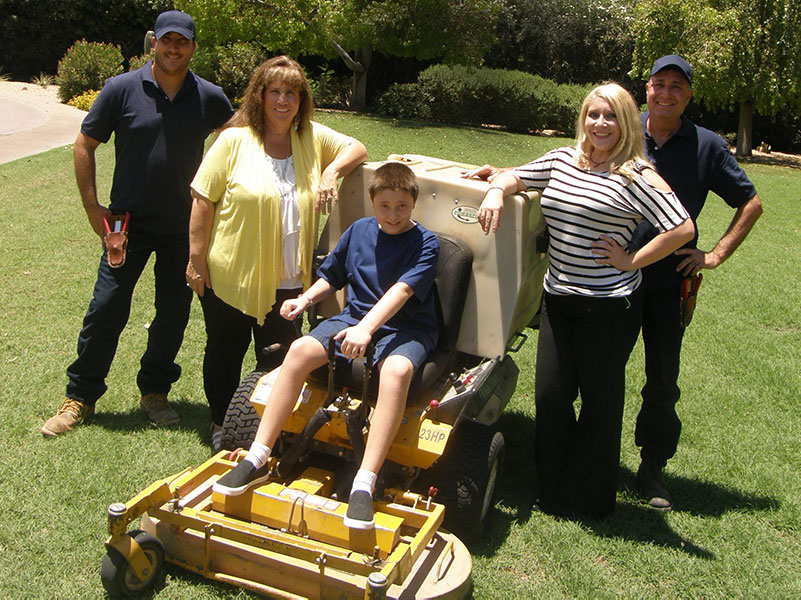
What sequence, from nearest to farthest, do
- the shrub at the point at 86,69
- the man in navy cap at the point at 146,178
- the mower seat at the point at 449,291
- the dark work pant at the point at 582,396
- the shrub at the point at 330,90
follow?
the dark work pant at the point at 582,396 < the mower seat at the point at 449,291 < the man in navy cap at the point at 146,178 < the shrub at the point at 86,69 < the shrub at the point at 330,90

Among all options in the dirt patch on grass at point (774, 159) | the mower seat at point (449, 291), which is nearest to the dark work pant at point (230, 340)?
the mower seat at point (449, 291)

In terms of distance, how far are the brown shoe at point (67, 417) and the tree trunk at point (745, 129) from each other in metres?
22.5

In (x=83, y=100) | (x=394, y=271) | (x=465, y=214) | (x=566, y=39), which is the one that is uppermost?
(x=566, y=39)

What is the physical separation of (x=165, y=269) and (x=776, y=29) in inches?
832

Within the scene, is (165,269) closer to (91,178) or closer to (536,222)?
(91,178)

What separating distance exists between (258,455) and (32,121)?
1637cm

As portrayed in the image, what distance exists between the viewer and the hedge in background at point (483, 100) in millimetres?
21156

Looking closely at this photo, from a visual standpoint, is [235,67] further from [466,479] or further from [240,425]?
[466,479]

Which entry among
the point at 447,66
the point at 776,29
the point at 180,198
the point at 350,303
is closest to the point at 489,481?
the point at 350,303

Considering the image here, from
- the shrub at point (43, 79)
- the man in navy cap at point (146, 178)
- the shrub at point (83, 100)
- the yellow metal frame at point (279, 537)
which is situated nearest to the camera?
the yellow metal frame at point (279, 537)

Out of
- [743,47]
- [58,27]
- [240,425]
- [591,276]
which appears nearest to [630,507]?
[591,276]

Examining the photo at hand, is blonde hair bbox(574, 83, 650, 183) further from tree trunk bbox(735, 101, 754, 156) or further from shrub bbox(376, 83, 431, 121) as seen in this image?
tree trunk bbox(735, 101, 754, 156)

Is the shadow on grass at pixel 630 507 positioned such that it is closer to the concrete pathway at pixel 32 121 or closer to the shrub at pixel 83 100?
the concrete pathway at pixel 32 121

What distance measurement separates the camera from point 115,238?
14.4ft
